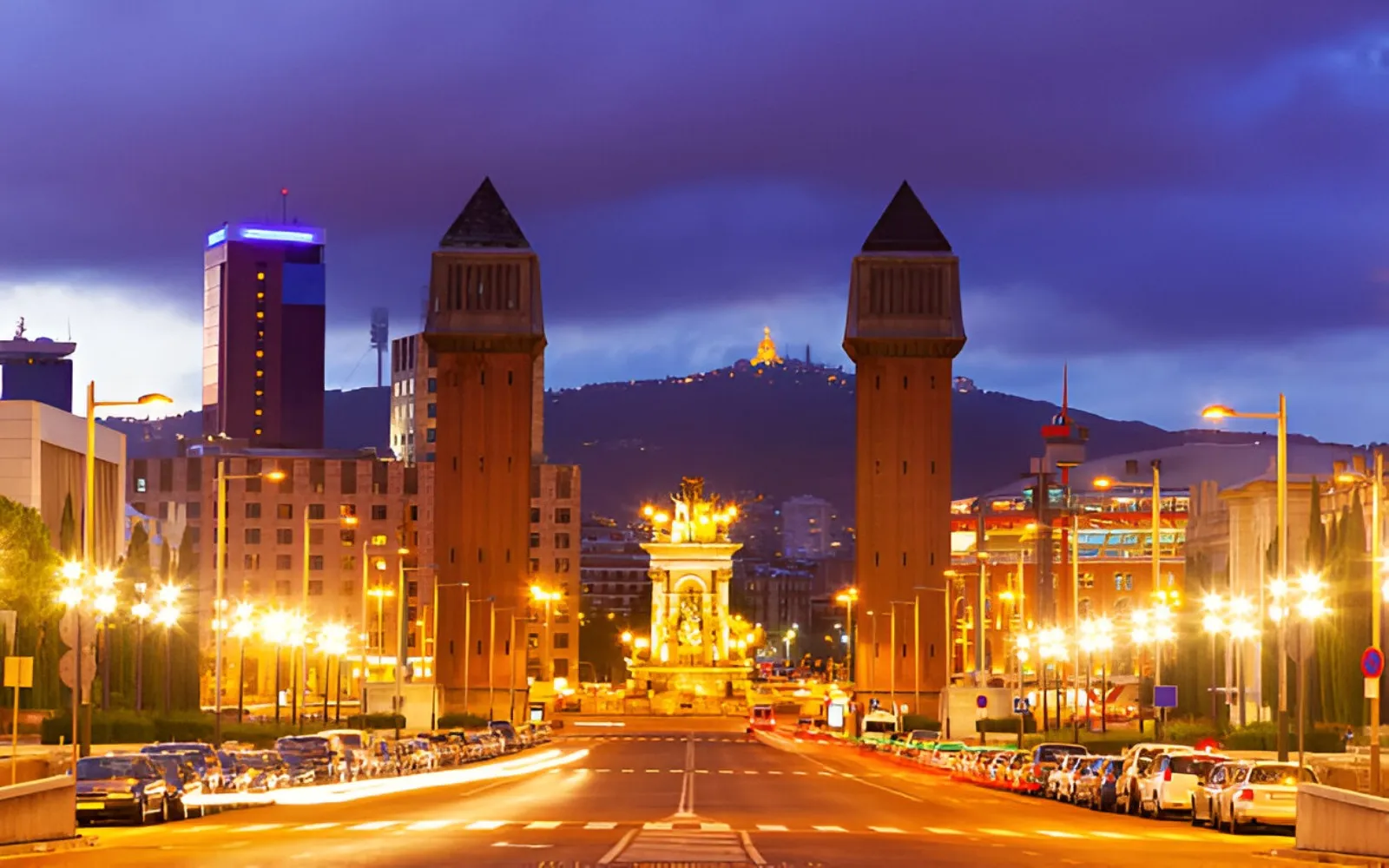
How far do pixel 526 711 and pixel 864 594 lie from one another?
22.6 metres

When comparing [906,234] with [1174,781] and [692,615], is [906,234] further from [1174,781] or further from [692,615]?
[1174,781]

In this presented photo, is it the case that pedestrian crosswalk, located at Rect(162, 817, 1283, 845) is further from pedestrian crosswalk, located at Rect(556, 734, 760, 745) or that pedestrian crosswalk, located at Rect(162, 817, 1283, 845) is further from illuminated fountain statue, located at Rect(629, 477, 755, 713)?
illuminated fountain statue, located at Rect(629, 477, 755, 713)

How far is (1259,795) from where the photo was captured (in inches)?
1492

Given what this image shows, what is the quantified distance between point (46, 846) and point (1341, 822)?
59.5 ft

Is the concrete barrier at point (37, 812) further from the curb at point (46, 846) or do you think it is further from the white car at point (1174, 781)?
the white car at point (1174, 781)

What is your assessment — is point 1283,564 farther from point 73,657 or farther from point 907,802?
point 73,657

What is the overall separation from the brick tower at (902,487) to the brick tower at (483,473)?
68.9ft

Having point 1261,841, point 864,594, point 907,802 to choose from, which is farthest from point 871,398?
point 1261,841

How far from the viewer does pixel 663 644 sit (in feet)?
550

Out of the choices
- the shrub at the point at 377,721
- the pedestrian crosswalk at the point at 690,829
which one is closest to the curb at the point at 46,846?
the pedestrian crosswalk at the point at 690,829

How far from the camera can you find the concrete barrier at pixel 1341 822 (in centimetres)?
2953

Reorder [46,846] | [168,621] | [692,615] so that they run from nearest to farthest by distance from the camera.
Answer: [46,846] < [168,621] < [692,615]

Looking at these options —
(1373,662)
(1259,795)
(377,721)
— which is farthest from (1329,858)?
(377,721)

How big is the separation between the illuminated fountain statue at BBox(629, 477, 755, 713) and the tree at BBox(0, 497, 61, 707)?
88.4 metres
